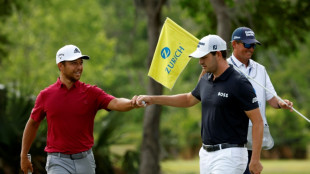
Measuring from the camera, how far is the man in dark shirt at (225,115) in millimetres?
6340

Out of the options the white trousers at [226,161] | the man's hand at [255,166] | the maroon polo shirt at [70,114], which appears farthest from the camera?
the maroon polo shirt at [70,114]

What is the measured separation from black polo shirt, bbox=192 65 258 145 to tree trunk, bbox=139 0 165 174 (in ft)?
30.4

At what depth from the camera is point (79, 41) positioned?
115 ft

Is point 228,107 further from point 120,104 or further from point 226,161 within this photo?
point 120,104

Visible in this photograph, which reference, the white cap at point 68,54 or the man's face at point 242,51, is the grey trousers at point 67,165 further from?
the man's face at point 242,51

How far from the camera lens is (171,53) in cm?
789

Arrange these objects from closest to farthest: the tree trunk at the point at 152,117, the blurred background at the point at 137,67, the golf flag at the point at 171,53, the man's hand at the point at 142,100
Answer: the man's hand at the point at 142,100, the golf flag at the point at 171,53, the blurred background at the point at 137,67, the tree trunk at the point at 152,117

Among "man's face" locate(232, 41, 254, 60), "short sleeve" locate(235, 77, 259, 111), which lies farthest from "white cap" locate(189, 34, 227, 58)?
"man's face" locate(232, 41, 254, 60)

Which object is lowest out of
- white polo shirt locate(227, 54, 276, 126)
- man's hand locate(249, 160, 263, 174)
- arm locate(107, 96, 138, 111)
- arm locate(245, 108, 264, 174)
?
man's hand locate(249, 160, 263, 174)

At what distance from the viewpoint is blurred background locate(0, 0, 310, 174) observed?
13758mm

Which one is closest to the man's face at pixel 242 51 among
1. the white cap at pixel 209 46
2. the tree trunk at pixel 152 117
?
the white cap at pixel 209 46

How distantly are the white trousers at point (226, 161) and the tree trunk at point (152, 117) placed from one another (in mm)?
9238

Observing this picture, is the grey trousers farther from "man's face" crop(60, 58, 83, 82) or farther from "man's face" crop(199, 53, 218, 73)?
"man's face" crop(199, 53, 218, 73)

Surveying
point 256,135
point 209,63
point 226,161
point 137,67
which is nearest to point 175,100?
point 209,63
